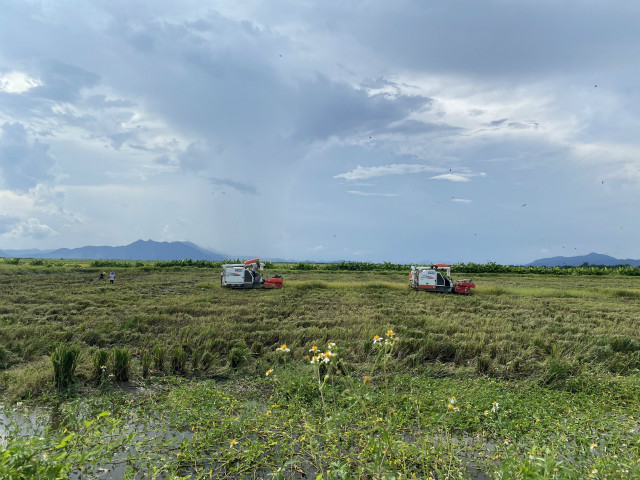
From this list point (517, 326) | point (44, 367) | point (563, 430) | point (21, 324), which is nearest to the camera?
point (563, 430)

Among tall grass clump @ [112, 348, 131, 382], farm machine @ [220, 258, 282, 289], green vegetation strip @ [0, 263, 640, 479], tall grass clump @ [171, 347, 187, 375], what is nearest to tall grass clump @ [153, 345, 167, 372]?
green vegetation strip @ [0, 263, 640, 479]

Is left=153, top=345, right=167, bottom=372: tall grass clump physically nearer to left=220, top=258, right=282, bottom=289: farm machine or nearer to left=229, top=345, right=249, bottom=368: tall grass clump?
left=229, top=345, right=249, bottom=368: tall grass clump

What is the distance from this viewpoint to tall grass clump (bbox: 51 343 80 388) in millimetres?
7211

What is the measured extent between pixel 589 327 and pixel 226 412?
45.2 feet

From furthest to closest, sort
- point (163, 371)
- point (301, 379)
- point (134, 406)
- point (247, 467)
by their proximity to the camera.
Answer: point (163, 371), point (301, 379), point (134, 406), point (247, 467)

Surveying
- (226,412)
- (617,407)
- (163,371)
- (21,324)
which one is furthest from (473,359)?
(21,324)

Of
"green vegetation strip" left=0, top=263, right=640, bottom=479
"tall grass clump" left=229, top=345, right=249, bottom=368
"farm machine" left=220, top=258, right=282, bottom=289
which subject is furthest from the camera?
"farm machine" left=220, top=258, right=282, bottom=289

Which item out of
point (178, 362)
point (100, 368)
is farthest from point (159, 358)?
point (100, 368)

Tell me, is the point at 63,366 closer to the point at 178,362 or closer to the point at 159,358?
the point at 159,358

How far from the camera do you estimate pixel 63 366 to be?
729 centimetres

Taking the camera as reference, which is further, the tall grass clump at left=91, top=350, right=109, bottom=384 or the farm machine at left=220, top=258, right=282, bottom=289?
the farm machine at left=220, top=258, right=282, bottom=289

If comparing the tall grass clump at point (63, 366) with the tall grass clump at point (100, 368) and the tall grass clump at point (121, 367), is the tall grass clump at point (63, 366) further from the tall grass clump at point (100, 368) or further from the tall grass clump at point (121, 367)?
the tall grass clump at point (121, 367)

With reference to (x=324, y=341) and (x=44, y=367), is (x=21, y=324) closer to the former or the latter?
(x=44, y=367)

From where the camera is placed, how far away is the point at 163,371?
27.5 feet
